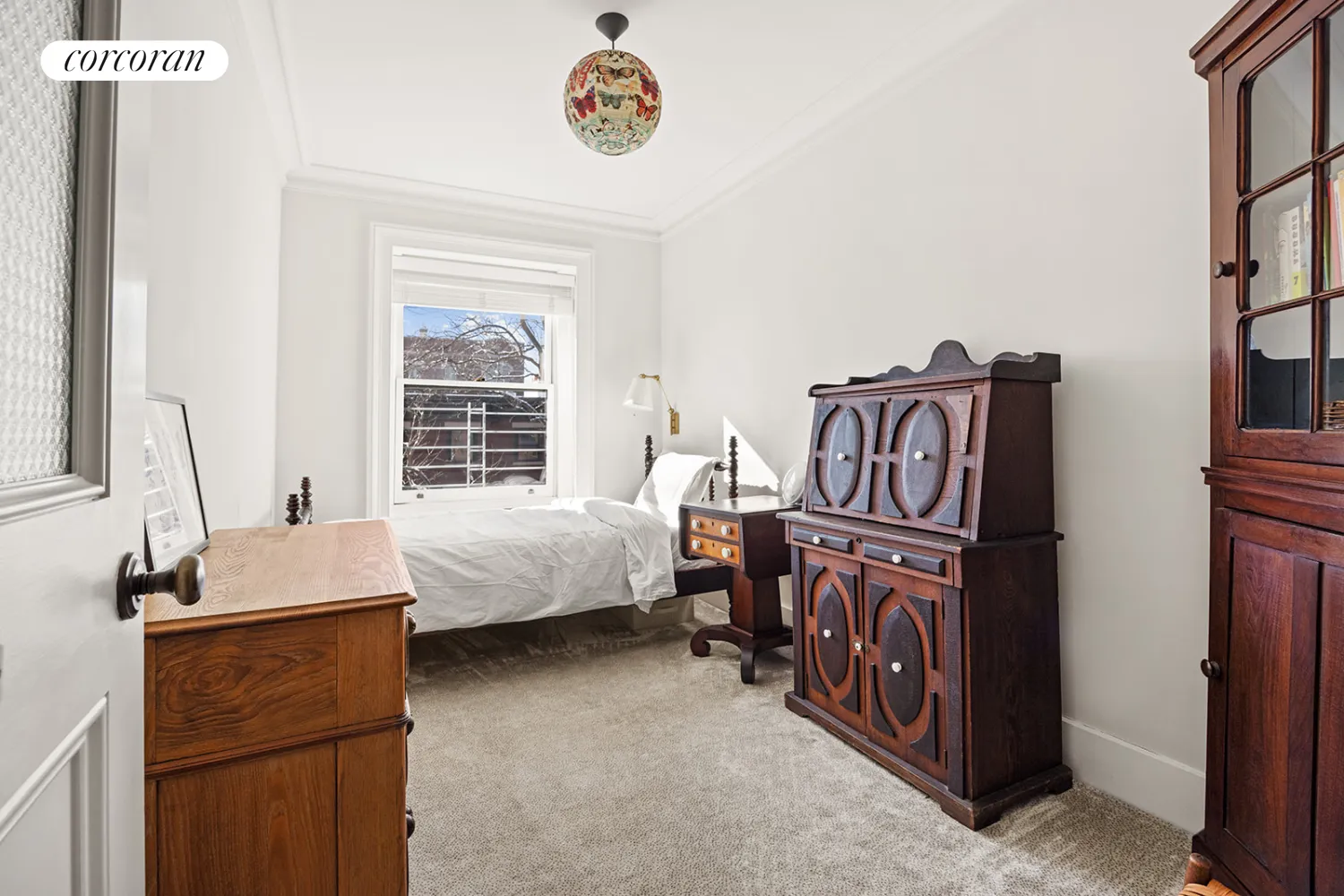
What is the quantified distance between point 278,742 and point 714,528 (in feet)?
7.16

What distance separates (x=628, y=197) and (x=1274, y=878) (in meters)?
4.21

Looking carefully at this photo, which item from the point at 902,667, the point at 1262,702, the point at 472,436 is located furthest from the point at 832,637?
the point at 472,436

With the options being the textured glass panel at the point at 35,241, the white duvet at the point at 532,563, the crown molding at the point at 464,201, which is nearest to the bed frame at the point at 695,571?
the white duvet at the point at 532,563

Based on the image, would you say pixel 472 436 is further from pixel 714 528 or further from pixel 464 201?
pixel 714 528

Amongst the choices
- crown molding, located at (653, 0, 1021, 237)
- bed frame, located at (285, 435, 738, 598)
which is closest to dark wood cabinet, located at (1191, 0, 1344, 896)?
crown molding, located at (653, 0, 1021, 237)

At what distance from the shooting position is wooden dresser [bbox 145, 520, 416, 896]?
1.02 metres

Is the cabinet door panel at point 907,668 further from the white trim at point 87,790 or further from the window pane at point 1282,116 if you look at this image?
the white trim at point 87,790

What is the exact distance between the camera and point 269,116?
317cm

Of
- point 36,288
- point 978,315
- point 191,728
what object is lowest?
point 191,728

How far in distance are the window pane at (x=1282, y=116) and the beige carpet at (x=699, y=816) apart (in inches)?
63.8

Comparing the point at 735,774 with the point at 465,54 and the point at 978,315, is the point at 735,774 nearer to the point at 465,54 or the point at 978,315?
the point at 978,315

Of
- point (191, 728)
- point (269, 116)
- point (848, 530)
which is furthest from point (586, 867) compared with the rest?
point (269, 116)

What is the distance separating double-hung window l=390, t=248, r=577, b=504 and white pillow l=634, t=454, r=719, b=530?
90 cm

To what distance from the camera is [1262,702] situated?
1.25 m
